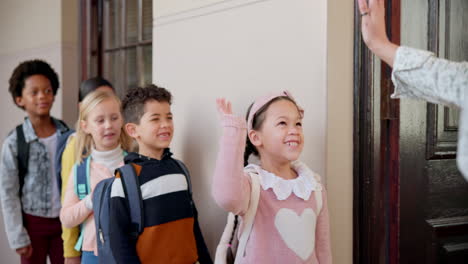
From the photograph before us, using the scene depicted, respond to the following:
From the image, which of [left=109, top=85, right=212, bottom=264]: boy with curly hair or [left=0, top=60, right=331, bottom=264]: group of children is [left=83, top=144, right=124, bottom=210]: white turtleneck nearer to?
[left=0, top=60, right=331, bottom=264]: group of children

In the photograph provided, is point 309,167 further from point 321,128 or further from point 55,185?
point 55,185

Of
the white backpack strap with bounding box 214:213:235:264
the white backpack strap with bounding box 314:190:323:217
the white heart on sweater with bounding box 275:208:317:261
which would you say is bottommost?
the white backpack strap with bounding box 214:213:235:264

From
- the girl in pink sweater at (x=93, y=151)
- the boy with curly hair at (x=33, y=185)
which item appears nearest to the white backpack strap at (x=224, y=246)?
the girl in pink sweater at (x=93, y=151)

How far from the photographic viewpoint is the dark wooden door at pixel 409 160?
1768 millimetres

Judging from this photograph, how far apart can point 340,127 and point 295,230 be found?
1.46 ft

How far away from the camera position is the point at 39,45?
3.67m

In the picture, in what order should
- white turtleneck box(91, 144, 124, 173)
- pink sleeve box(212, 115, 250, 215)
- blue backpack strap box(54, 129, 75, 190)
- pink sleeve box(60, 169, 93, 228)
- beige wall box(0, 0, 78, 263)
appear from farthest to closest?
beige wall box(0, 0, 78, 263) → blue backpack strap box(54, 129, 75, 190) → white turtleneck box(91, 144, 124, 173) → pink sleeve box(60, 169, 93, 228) → pink sleeve box(212, 115, 250, 215)

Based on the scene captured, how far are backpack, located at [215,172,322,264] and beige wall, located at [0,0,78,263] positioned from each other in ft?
7.32

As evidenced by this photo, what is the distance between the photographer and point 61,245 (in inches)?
106

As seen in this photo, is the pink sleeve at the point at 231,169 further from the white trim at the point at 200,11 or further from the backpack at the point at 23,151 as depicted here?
the backpack at the point at 23,151

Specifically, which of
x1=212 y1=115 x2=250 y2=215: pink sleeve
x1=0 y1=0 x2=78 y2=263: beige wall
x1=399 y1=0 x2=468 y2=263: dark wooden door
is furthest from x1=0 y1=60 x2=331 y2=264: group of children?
x1=0 y1=0 x2=78 y2=263: beige wall

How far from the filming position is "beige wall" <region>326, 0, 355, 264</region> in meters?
1.76

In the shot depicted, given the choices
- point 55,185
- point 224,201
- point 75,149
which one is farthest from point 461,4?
point 55,185

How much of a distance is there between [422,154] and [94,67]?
8.22 feet
